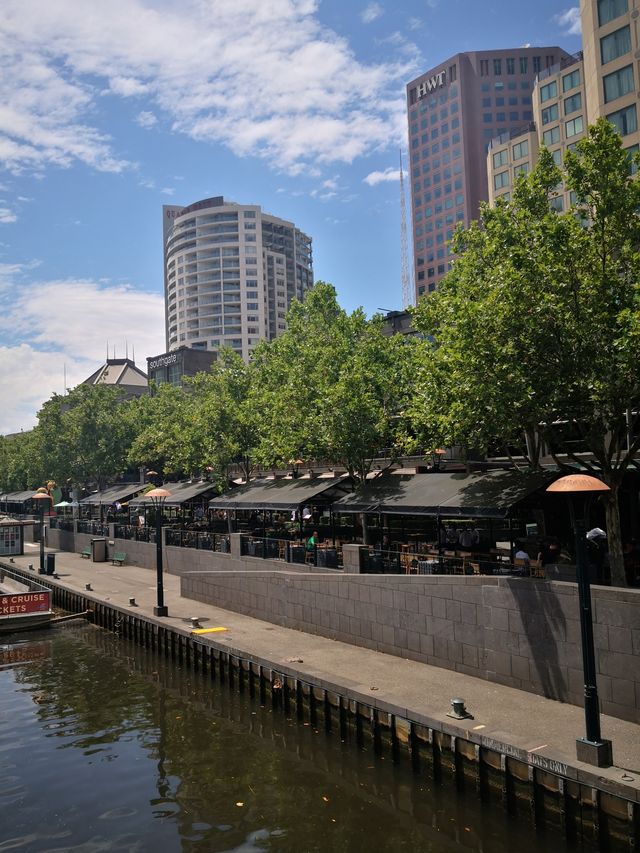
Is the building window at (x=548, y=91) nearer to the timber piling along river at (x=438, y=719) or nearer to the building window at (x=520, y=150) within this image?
the building window at (x=520, y=150)

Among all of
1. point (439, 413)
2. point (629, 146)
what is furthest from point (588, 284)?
point (629, 146)

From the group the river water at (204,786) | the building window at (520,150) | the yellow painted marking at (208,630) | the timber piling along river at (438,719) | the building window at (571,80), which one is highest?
the building window at (571,80)

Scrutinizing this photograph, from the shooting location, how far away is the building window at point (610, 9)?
4169cm

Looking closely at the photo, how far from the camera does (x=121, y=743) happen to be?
17.3 meters

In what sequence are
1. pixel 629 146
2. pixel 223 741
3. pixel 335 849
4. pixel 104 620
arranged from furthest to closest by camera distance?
pixel 629 146 → pixel 104 620 → pixel 223 741 → pixel 335 849

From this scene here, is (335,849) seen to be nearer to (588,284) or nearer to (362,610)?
(362,610)

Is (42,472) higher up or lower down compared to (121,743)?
higher up

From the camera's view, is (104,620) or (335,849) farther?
(104,620)

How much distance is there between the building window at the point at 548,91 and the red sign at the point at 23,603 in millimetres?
79559

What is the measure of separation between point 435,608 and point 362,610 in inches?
124

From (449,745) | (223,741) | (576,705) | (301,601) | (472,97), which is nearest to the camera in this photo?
(449,745)

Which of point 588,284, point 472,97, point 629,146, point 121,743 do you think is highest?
point 472,97

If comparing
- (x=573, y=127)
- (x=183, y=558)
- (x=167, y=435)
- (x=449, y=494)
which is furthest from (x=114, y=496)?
(x=573, y=127)

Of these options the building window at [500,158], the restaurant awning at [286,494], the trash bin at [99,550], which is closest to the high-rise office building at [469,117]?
the building window at [500,158]
